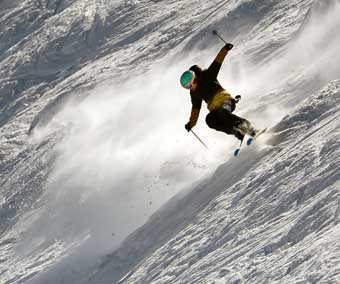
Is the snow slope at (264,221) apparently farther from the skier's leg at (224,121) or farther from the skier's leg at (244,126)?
the skier's leg at (224,121)

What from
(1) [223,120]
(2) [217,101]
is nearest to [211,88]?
(2) [217,101]

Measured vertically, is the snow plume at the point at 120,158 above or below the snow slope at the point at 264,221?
above

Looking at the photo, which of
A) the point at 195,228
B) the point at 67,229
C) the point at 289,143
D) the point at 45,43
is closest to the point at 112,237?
the point at 67,229

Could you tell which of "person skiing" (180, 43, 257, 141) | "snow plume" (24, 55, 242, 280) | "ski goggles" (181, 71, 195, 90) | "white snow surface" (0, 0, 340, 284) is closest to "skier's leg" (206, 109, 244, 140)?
"person skiing" (180, 43, 257, 141)

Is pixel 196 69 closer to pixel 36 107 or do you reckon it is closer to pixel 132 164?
pixel 132 164

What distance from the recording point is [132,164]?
21.6m

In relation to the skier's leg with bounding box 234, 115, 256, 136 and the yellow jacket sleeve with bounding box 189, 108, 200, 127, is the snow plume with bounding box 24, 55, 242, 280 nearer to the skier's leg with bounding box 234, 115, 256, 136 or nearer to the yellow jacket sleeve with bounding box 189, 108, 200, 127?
the yellow jacket sleeve with bounding box 189, 108, 200, 127

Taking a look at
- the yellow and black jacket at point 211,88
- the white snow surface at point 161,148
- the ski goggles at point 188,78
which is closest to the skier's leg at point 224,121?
the yellow and black jacket at point 211,88

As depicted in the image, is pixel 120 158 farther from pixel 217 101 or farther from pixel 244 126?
pixel 244 126

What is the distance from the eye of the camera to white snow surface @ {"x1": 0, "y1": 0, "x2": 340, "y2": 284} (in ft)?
42.9

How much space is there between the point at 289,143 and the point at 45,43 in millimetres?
18828

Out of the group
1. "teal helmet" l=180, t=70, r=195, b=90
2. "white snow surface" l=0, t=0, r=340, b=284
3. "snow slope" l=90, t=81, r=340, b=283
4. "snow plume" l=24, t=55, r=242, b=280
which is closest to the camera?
"snow slope" l=90, t=81, r=340, b=283

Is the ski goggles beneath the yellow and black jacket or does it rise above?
above

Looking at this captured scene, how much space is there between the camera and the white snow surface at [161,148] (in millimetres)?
13086
